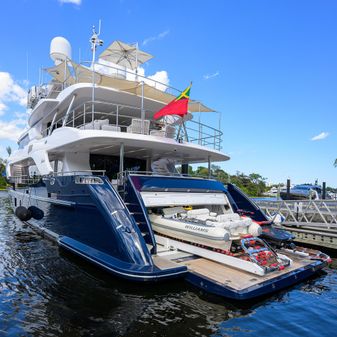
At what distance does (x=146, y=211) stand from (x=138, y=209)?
0.19 meters

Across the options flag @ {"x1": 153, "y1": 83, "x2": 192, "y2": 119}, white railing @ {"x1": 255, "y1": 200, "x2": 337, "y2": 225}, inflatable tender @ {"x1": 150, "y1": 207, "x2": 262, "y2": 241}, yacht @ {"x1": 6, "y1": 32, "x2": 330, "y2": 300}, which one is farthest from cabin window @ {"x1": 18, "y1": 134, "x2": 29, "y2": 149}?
white railing @ {"x1": 255, "y1": 200, "x2": 337, "y2": 225}

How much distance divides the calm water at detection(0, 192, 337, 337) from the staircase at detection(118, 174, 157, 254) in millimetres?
1041

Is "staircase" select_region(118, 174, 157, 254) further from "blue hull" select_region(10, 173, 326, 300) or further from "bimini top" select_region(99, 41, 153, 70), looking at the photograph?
"bimini top" select_region(99, 41, 153, 70)

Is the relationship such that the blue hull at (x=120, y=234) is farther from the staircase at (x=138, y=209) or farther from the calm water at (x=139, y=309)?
the calm water at (x=139, y=309)

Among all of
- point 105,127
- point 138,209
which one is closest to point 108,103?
point 105,127

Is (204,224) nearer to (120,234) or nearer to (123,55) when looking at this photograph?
(120,234)

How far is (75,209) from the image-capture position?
7.66 metres

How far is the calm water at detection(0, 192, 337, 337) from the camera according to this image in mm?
4449

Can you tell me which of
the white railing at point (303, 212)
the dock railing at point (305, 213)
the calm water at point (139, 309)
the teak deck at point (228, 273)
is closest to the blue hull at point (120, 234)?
the teak deck at point (228, 273)

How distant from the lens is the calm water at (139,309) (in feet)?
14.6

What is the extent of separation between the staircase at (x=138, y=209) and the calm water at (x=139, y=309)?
1.04 meters

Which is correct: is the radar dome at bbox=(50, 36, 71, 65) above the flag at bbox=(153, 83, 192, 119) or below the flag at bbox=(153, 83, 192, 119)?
above

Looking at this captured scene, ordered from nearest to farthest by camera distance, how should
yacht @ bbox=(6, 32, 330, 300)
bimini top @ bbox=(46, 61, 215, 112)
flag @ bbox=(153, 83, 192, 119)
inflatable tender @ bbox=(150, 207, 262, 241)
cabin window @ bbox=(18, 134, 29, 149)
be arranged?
yacht @ bbox=(6, 32, 330, 300) → inflatable tender @ bbox=(150, 207, 262, 241) → flag @ bbox=(153, 83, 192, 119) → bimini top @ bbox=(46, 61, 215, 112) → cabin window @ bbox=(18, 134, 29, 149)

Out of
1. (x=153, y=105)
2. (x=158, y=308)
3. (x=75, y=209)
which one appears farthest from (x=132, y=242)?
(x=153, y=105)
